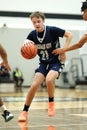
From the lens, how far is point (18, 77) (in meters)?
18.3

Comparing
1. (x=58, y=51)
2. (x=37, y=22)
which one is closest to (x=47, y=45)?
(x=58, y=51)

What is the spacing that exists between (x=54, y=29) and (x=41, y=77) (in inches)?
34.8

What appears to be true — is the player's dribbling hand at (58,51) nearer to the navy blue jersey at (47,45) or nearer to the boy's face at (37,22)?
the navy blue jersey at (47,45)

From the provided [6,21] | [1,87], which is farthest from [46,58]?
[6,21]

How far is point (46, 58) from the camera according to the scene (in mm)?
6379

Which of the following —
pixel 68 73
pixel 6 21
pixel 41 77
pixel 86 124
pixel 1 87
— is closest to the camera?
pixel 86 124

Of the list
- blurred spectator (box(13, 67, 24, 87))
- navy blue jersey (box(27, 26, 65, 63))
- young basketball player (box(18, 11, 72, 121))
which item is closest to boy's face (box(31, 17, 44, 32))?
young basketball player (box(18, 11, 72, 121))

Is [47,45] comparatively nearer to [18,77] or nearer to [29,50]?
[29,50]

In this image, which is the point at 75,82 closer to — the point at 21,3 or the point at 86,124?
the point at 21,3

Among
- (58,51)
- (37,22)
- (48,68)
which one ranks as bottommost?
(48,68)

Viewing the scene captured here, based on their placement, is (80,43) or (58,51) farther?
(58,51)

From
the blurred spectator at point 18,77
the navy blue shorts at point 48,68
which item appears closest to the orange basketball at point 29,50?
the navy blue shorts at point 48,68

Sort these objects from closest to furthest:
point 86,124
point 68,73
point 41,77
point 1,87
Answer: point 86,124 → point 41,77 → point 1,87 → point 68,73

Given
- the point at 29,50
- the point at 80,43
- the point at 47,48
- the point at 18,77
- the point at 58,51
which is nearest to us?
the point at 80,43
